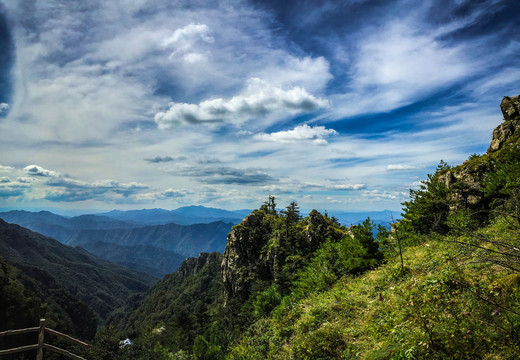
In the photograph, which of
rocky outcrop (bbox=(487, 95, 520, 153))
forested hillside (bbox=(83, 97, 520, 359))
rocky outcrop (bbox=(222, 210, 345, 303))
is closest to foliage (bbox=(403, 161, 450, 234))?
forested hillside (bbox=(83, 97, 520, 359))

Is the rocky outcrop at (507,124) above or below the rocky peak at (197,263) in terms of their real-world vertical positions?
above

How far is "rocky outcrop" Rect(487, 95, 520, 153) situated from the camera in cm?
1787

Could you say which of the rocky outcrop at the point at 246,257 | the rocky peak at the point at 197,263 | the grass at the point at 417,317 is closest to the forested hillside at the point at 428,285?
the grass at the point at 417,317

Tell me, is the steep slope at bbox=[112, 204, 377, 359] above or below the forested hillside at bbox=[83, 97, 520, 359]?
below

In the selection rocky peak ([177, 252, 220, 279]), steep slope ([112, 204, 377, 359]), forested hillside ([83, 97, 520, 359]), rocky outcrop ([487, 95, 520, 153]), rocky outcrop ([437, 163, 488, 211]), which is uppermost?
rocky outcrop ([487, 95, 520, 153])

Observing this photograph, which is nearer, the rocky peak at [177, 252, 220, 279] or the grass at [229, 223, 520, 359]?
the grass at [229, 223, 520, 359]

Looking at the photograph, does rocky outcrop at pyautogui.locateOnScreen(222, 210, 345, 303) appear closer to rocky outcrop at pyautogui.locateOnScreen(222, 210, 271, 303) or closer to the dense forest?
rocky outcrop at pyautogui.locateOnScreen(222, 210, 271, 303)

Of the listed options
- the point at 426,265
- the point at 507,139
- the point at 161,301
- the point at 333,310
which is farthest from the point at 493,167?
the point at 161,301

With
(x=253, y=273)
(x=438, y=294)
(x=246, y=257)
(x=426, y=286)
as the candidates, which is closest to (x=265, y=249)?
→ (x=253, y=273)

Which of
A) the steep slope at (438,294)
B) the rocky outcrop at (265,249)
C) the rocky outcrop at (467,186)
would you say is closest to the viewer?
the steep slope at (438,294)

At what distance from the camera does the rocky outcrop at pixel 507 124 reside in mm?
17870

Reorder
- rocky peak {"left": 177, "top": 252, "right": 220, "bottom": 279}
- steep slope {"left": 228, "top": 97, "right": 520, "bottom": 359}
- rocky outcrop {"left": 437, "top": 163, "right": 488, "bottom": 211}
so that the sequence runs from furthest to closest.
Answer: rocky peak {"left": 177, "top": 252, "right": 220, "bottom": 279} → rocky outcrop {"left": 437, "top": 163, "right": 488, "bottom": 211} → steep slope {"left": 228, "top": 97, "right": 520, "bottom": 359}

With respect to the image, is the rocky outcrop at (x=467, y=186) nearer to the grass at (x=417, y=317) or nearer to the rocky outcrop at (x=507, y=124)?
the rocky outcrop at (x=507, y=124)

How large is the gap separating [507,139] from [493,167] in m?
3.17
